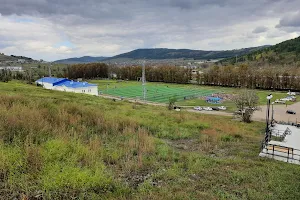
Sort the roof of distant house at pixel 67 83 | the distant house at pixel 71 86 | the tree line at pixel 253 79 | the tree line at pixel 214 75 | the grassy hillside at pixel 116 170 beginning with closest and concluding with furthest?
1. the grassy hillside at pixel 116 170
2. the distant house at pixel 71 86
3. the roof of distant house at pixel 67 83
4. the tree line at pixel 253 79
5. the tree line at pixel 214 75

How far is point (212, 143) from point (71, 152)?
6876 millimetres

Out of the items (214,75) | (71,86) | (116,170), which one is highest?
(214,75)

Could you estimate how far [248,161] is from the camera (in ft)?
27.9

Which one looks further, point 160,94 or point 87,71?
point 87,71

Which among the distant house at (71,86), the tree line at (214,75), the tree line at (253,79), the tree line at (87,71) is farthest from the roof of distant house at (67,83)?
the tree line at (253,79)

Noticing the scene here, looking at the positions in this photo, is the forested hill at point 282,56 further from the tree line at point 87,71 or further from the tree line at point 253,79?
the tree line at point 87,71

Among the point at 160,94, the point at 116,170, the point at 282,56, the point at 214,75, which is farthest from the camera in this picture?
the point at 282,56

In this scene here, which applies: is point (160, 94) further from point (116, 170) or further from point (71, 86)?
point (116, 170)

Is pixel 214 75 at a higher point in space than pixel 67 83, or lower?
higher

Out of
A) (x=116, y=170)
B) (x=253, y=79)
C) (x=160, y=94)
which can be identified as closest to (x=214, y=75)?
(x=253, y=79)

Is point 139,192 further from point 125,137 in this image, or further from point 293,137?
point 293,137

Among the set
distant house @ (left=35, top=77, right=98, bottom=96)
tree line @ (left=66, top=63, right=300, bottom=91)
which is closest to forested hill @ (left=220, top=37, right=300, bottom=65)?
tree line @ (left=66, top=63, right=300, bottom=91)

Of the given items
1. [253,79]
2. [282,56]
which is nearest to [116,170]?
[253,79]

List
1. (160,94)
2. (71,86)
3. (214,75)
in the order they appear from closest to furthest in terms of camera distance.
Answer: (71,86) < (160,94) < (214,75)
